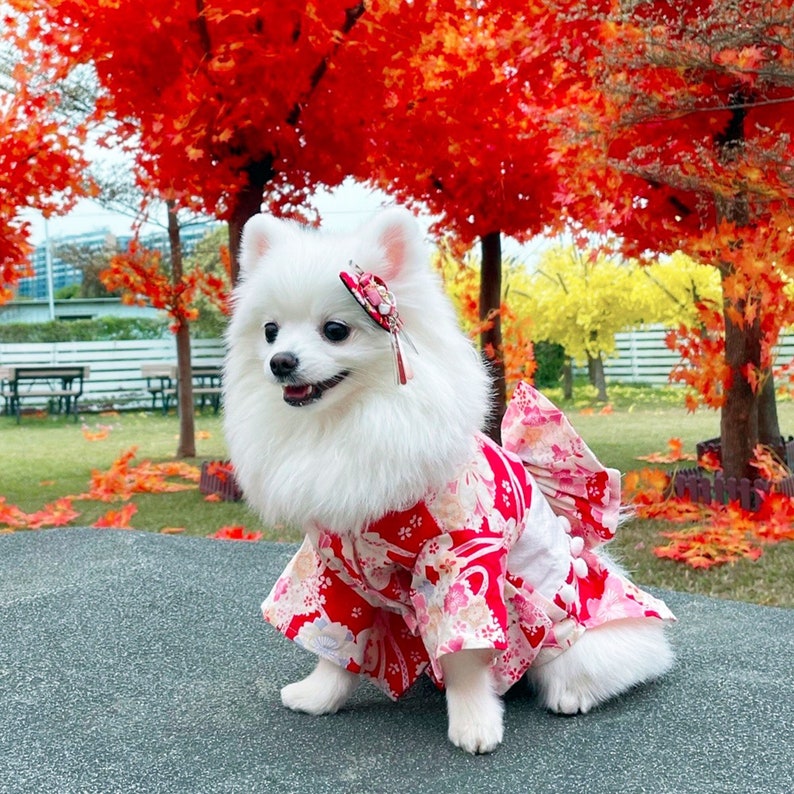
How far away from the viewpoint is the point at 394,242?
1.79 m

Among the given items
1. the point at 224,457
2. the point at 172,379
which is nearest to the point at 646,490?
the point at 224,457

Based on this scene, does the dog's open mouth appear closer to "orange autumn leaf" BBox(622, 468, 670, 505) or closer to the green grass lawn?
the green grass lawn

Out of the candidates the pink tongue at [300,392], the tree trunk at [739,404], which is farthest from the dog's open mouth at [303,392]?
the tree trunk at [739,404]

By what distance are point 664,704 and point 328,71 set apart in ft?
12.0

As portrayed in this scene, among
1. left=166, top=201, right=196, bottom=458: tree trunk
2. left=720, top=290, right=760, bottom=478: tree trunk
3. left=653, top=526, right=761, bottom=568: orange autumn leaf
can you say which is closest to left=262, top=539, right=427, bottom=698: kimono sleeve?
left=653, top=526, right=761, bottom=568: orange autumn leaf

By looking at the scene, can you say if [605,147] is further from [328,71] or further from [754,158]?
[328,71]

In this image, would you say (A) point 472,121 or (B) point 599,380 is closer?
(A) point 472,121

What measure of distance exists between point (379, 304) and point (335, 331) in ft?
0.38

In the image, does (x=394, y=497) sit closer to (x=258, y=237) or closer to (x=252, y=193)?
(x=258, y=237)

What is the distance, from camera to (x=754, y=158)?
3471 mm

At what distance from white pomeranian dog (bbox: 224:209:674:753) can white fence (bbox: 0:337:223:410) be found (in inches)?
519

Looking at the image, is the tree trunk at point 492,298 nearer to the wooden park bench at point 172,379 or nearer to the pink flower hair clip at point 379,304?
the pink flower hair clip at point 379,304

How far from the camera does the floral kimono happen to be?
1.75 m

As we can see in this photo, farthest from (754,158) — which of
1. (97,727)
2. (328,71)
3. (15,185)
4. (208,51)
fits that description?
(15,185)
